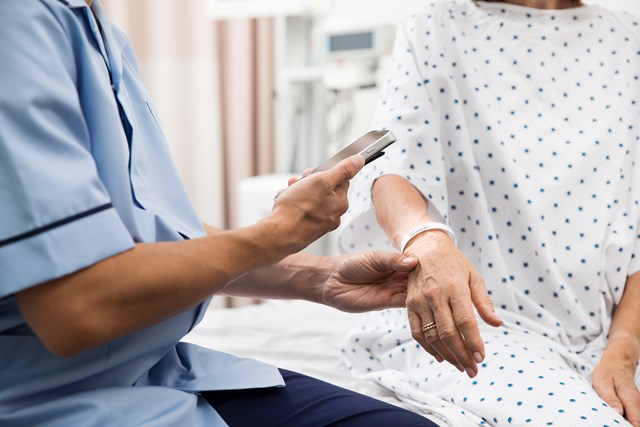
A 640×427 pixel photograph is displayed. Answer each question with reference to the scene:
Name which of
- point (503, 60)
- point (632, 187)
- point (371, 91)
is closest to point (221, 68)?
point (371, 91)

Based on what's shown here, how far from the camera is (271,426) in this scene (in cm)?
87

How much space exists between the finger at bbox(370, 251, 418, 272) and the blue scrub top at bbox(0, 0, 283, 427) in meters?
0.28

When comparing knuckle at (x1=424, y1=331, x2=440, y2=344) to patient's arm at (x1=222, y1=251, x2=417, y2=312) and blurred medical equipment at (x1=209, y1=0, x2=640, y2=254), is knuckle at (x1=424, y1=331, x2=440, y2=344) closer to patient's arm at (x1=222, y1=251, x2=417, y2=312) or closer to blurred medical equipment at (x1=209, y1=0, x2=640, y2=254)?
patient's arm at (x1=222, y1=251, x2=417, y2=312)

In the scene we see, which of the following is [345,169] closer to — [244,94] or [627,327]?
[627,327]

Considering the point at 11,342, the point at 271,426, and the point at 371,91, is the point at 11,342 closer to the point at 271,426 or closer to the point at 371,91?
the point at 271,426

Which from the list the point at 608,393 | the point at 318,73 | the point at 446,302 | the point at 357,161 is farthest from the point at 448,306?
the point at 318,73

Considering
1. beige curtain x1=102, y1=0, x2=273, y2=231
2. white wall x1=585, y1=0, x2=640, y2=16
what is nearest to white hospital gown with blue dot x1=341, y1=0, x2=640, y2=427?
white wall x1=585, y1=0, x2=640, y2=16

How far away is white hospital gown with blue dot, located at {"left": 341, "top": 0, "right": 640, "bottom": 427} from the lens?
1271 mm

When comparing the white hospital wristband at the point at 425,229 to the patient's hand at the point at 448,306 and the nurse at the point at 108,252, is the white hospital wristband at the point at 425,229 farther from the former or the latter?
the nurse at the point at 108,252

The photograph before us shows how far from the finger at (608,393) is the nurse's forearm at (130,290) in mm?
665

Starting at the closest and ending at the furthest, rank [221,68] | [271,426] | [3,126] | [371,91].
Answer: [3,126]
[271,426]
[371,91]
[221,68]

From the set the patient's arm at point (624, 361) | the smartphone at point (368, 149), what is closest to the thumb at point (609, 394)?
the patient's arm at point (624, 361)

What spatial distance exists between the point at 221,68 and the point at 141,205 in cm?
247

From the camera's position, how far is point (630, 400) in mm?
1083
